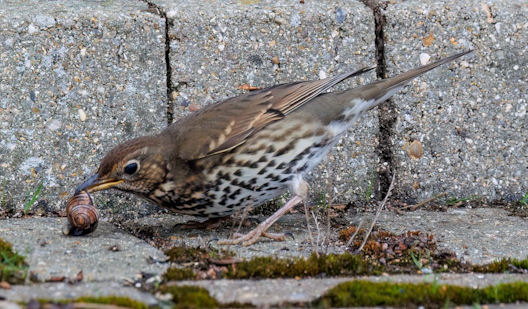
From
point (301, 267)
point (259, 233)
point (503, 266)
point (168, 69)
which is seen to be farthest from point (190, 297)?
point (168, 69)

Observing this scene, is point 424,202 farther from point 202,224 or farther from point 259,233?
point 202,224

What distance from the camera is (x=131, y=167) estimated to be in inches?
169

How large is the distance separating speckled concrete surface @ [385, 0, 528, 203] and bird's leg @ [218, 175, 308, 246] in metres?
0.75

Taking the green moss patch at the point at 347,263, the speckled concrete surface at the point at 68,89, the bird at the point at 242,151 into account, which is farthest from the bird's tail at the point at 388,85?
the speckled concrete surface at the point at 68,89

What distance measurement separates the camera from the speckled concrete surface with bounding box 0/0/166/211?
4625 mm

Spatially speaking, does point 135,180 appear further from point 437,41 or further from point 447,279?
point 437,41

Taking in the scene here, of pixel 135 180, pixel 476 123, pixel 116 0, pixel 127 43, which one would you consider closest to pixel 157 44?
pixel 127 43

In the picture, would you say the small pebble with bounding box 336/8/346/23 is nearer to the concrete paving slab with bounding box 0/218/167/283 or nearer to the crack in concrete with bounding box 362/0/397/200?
the crack in concrete with bounding box 362/0/397/200

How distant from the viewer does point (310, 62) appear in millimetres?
4941

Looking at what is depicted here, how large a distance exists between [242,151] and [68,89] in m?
1.17

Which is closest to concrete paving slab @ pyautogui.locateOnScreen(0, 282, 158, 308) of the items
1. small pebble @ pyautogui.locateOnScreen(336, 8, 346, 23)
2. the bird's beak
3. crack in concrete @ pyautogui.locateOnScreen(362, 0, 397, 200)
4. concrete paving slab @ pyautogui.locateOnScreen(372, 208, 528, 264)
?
the bird's beak

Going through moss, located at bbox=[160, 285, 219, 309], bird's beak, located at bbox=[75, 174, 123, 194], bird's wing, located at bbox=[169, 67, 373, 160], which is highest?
bird's wing, located at bbox=[169, 67, 373, 160]

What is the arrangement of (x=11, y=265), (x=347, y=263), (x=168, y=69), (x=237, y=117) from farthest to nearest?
(x=168, y=69), (x=237, y=117), (x=347, y=263), (x=11, y=265)

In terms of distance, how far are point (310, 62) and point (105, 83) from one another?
1.31 m
